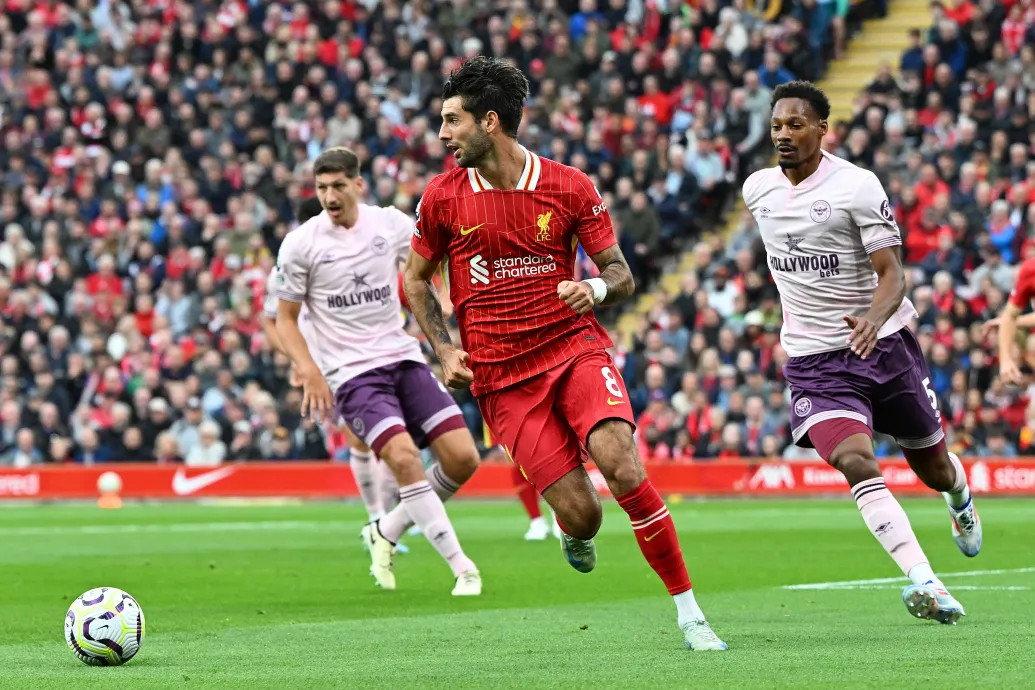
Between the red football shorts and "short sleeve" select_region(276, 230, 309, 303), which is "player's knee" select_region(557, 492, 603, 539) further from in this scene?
"short sleeve" select_region(276, 230, 309, 303)

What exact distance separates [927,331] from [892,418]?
43.5 ft

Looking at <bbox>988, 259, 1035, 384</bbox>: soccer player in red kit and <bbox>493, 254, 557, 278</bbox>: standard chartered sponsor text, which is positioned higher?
<bbox>493, 254, 557, 278</bbox>: standard chartered sponsor text

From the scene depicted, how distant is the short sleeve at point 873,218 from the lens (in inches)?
367

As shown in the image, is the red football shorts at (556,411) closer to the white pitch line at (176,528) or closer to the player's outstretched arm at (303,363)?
the player's outstretched arm at (303,363)

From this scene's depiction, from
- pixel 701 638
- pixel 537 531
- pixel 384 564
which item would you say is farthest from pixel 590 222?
pixel 537 531

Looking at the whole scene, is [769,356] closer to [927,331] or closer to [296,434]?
[927,331]

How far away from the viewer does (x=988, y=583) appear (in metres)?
11.4

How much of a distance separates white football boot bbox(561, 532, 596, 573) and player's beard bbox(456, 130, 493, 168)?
1947mm

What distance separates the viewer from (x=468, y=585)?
11.5 meters

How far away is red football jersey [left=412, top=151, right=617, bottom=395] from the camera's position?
8.59 metres

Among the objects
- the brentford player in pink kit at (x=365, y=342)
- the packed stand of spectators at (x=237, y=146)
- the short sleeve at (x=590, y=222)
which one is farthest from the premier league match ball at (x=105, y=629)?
the packed stand of spectators at (x=237, y=146)

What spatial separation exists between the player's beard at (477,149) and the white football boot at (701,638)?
2468 millimetres

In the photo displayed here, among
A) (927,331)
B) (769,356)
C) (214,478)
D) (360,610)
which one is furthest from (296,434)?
(360,610)

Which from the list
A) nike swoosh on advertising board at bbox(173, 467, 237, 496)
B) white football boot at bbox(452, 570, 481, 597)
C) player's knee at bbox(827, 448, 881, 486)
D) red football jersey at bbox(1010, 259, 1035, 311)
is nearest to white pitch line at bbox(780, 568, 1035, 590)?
red football jersey at bbox(1010, 259, 1035, 311)
